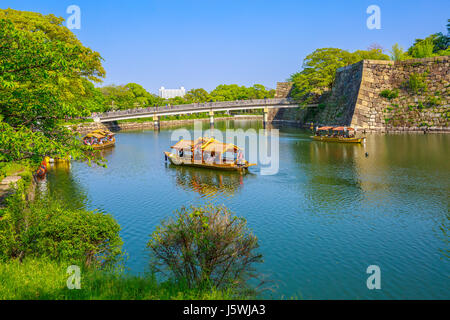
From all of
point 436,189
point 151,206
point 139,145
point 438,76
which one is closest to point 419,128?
point 438,76

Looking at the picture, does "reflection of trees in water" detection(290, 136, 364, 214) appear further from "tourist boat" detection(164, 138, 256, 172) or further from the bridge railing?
the bridge railing

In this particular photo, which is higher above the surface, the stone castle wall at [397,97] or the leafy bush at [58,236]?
the stone castle wall at [397,97]

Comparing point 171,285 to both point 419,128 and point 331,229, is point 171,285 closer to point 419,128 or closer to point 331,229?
point 331,229

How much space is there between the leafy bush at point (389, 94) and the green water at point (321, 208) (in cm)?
2421

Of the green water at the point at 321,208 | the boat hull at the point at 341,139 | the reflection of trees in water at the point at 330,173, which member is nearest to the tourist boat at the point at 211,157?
the green water at the point at 321,208

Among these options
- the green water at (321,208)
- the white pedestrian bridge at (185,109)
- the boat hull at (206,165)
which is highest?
the white pedestrian bridge at (185,109)

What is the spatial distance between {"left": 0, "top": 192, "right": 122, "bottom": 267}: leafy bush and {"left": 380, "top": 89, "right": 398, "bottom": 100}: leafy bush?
64012mm

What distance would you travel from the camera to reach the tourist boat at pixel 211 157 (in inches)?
1318

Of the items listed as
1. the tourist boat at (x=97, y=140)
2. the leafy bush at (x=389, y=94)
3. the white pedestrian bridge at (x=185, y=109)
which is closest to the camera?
the tourist boat at (x=97, y=140)

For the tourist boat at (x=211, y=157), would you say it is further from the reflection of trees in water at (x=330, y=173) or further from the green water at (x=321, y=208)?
the reflection of trees in water at (x=330, y=173)

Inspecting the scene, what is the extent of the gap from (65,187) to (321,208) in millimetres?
20783

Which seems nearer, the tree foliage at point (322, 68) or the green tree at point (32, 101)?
the green tree at point (32, 101)

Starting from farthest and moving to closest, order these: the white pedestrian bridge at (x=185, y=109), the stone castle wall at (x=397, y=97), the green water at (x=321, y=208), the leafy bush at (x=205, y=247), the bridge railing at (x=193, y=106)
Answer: the bridge railing at (x=193, y=106)
the white pedestrian bridge at (x=185, y=109)
the stone castle wall at (x=397, y=97)
the green water at (x=321, y=208)
the leafy bush at (x=205, y=247)

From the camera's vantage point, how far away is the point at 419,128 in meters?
59.7
